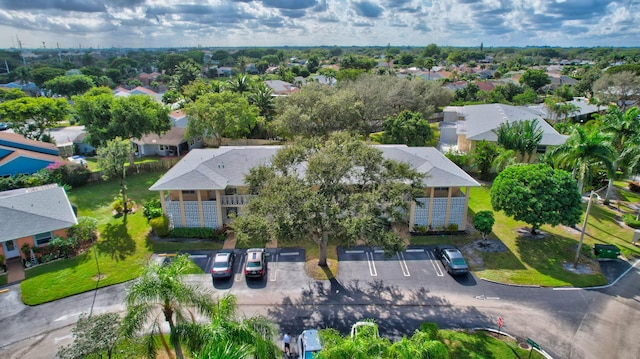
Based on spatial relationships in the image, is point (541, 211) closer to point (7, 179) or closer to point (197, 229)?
point (197, 229)

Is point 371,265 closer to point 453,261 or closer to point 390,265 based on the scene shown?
point 390,265

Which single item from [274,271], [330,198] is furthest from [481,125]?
[274,271]

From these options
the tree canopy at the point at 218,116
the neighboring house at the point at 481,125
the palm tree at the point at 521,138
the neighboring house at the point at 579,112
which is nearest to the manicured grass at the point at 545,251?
the palm tree at the point at 521,138

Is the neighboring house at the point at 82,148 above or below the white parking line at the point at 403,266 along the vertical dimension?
above

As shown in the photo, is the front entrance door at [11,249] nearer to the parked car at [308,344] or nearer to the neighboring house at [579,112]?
the parked car at [308,344]

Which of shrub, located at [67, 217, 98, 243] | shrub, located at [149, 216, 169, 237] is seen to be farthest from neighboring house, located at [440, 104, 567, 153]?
shrub, located at [67, 217, 98, 243]

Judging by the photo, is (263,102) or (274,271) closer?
(274,271)

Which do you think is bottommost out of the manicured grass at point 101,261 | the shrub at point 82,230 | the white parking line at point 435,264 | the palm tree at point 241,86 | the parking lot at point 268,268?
the white parking line at point 435,264
